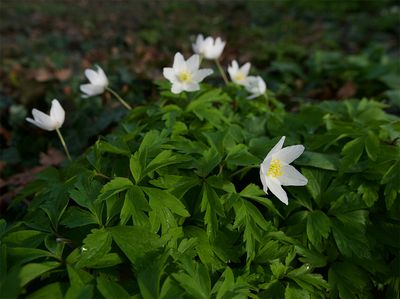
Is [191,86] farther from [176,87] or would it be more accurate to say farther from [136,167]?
[136,167]

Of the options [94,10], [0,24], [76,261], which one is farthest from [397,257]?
[94,10]

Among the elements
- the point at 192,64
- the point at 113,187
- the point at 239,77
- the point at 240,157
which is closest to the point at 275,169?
the point at 240,157

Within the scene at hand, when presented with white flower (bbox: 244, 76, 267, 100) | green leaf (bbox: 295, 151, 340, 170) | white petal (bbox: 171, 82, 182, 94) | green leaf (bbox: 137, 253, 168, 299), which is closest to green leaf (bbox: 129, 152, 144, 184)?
green leaf (bbox: 137, 253, 168, 299)

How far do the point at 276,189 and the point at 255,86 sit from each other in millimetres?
1233

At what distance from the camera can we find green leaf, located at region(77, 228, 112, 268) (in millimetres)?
1544

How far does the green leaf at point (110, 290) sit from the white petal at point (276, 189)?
833 millimetres

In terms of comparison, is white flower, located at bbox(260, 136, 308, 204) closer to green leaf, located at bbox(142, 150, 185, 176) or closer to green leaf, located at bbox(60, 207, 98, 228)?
green leaf, located at bbox(142, 150, 185, 176)

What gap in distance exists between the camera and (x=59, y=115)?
2.34 metres

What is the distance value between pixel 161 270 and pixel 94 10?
11.1 meters

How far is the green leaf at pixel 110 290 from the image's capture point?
143 centimetres

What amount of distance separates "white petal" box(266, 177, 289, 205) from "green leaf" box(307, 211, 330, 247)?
0.83 feet

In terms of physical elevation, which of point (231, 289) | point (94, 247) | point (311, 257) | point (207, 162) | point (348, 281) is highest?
point (94, 247)

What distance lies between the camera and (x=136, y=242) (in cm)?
163

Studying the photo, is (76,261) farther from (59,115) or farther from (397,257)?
(397,257)
